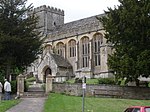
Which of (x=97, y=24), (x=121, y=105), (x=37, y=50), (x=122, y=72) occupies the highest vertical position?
(x=97, y=24)

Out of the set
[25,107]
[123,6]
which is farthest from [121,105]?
[123,6]

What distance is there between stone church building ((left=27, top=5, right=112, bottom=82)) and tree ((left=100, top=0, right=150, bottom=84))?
23.8 metres

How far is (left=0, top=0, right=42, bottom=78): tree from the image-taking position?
34.3m

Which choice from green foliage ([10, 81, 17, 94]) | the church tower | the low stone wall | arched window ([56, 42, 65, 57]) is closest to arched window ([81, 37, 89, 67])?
arched window ([56, 42, 65, 57])

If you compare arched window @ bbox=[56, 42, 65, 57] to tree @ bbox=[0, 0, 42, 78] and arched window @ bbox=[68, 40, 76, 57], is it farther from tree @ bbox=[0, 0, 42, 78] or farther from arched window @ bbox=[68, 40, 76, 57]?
tree @ bbox=[0, 0, 42, 78]

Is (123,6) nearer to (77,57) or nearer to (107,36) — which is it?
(107,36)

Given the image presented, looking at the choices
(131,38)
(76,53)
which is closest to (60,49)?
(76,53)

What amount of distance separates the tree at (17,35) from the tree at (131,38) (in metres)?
7.93

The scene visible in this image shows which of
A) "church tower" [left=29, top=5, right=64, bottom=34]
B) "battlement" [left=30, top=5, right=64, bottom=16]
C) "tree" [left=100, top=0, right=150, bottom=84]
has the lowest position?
"tree" [left=100, top=0, right=150, bottom=84]

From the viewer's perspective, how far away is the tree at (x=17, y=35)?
34.3 metres

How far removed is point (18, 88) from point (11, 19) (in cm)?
696

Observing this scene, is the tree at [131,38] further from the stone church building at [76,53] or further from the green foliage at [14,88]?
the stone church building at [76,53]

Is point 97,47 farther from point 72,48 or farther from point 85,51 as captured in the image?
point 72,48

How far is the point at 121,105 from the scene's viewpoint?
2658 cm
